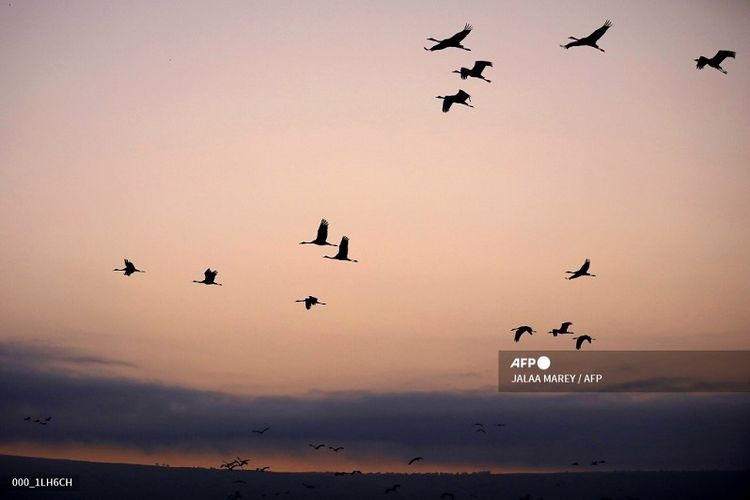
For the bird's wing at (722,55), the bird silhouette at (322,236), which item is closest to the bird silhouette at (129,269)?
the bird silhouette at (322,236)

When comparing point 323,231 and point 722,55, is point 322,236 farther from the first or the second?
point 722,55

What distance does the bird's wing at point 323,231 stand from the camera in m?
54.4

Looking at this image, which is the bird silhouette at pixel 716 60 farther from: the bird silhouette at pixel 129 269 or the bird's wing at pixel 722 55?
the bird silhouette at pixel 129 269

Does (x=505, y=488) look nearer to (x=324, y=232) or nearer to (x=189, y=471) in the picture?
(x=189, y=471)

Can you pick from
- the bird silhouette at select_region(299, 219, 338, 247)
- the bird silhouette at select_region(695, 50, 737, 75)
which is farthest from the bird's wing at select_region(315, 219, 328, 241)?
the bird silhouette at select_region(695, 50, 737, 75)

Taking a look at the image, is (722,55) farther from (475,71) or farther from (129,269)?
(129,269)

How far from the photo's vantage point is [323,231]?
54531 millimetres

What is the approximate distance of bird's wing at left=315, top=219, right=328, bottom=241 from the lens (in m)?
54.4

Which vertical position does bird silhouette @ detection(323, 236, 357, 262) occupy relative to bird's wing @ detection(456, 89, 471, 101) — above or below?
below

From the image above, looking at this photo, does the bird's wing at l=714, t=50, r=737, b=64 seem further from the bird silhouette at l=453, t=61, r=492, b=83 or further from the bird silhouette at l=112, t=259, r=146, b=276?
the bird silhouette at l=112, t=259, r=146, b=276

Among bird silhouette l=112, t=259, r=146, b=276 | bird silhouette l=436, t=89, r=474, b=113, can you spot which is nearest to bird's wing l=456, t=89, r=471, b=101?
bird silhouette l=436, t=89, r=474, b=113

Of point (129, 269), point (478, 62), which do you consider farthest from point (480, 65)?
point (129, 269)

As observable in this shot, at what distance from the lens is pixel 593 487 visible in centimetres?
17025

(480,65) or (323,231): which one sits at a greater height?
(480,65)
